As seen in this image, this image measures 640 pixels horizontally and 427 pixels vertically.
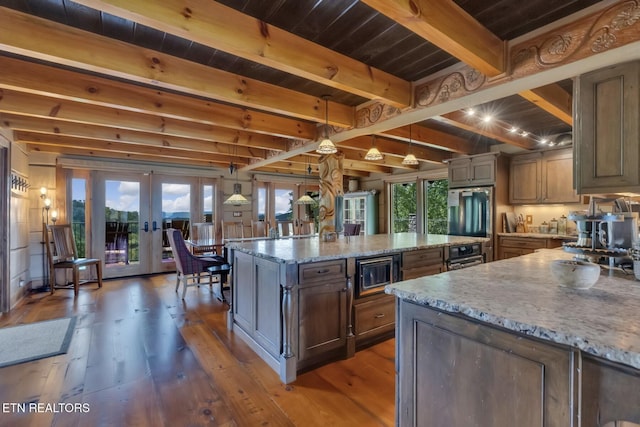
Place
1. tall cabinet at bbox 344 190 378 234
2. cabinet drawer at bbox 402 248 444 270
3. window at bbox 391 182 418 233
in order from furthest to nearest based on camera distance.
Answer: tall cabinet at bbox 344 190 378 234 < window at bbox 391 182 418 233 < cabinet drawer at bbox 402 248 444 270

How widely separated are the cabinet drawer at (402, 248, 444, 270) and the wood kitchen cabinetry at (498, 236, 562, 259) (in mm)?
2232

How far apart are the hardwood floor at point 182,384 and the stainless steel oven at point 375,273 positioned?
1.87ft

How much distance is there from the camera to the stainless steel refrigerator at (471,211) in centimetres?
487

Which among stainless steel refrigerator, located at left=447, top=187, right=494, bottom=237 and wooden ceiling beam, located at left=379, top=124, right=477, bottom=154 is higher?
wooden ceiling beam, located at left=379, top=124, right=477, bottom=154

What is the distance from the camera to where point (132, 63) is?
83.7 inches

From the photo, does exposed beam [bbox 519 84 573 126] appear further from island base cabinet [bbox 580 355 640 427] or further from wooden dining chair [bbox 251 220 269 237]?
wooden dining chair [bbox 251 220 269 237]

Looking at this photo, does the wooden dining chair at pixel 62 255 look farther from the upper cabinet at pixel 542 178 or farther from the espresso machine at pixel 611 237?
the upper cabinet at pixel 542 178

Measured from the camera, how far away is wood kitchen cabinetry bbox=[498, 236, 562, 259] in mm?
4355

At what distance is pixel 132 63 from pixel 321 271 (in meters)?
2.06

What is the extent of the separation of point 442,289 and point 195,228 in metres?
4.94

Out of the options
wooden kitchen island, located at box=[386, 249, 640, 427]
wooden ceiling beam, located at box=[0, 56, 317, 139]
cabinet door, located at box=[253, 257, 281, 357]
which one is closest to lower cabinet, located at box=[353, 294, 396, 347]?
cabinet door, located at box=[253, 257, 281, 357]

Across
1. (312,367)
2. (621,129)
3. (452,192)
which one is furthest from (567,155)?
(312,367)

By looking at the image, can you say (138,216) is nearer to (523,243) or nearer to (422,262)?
(422,262)

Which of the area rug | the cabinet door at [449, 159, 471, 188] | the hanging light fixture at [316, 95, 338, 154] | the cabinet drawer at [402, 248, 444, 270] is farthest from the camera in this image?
the cabinet door at [449, 159, 471, 188]
